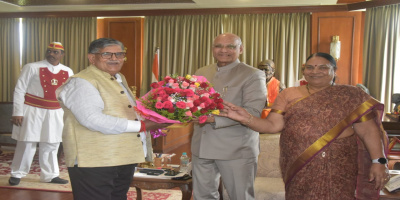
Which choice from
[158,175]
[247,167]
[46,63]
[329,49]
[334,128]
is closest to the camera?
[334,128]

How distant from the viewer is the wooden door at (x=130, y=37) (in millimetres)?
10820

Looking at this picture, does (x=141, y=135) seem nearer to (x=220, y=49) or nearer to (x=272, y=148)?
(x=220, y=49)

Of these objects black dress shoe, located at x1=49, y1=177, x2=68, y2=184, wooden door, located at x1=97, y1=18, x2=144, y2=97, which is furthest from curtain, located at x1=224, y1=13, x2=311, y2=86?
black dress shoe, located at x1=49, y1=177, x2=68, y2=184

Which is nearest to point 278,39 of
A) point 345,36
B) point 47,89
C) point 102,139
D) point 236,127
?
point 345,36

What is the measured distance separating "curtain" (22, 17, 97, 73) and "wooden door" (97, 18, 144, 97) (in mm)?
347

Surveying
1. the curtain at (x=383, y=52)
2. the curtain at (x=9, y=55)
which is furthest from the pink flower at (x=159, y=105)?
the curtain at (x=9, y=55)

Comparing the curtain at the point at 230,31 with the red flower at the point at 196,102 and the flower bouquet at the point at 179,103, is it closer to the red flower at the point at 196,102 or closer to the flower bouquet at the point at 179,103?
the flower bouquet at the point at 179,103

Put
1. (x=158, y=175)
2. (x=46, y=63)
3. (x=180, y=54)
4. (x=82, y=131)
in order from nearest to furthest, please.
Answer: (x=82, y=131) < (x=158, y=175) < (x=46, y=63) < (x=180, y=54)

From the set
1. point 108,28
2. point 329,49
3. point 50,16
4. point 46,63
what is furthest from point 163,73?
point 46,63

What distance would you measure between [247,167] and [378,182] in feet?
2.99

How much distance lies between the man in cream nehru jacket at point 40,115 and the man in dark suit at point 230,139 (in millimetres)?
3184

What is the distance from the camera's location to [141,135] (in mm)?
3006

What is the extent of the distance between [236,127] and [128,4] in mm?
7804

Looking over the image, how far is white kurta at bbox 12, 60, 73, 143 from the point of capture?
5672mm
